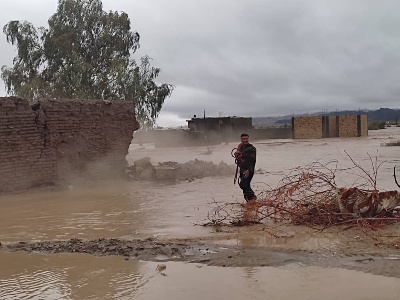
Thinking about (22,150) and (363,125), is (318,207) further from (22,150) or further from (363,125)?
(363,125)

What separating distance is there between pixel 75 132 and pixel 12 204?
12.1ft

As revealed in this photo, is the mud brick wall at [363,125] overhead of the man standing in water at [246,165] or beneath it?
overhead

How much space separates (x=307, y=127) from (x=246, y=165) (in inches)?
1336

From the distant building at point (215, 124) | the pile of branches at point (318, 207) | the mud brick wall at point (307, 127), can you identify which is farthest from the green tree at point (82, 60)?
the pile of branches at point (318, 207)

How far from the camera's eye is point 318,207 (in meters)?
8.13

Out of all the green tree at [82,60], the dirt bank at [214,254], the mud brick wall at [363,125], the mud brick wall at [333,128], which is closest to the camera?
the dirt bank at [214,254]

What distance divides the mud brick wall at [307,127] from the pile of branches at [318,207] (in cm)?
3420

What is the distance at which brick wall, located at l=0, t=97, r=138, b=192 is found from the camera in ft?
44.1

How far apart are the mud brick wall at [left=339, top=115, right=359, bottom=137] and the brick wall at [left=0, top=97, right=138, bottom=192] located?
29.6 metres

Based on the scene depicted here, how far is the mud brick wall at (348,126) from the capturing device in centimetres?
4244

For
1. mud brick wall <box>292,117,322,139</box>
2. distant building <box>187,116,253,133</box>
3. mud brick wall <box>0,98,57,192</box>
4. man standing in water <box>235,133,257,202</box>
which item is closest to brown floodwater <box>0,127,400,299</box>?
man standing in water <box>235,133,257,202</box>

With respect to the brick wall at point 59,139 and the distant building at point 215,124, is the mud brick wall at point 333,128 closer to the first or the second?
the distant building at point 215,124

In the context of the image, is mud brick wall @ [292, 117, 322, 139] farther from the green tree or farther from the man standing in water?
the man standing in water

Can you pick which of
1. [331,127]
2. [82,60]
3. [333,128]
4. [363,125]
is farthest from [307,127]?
[82,60]
